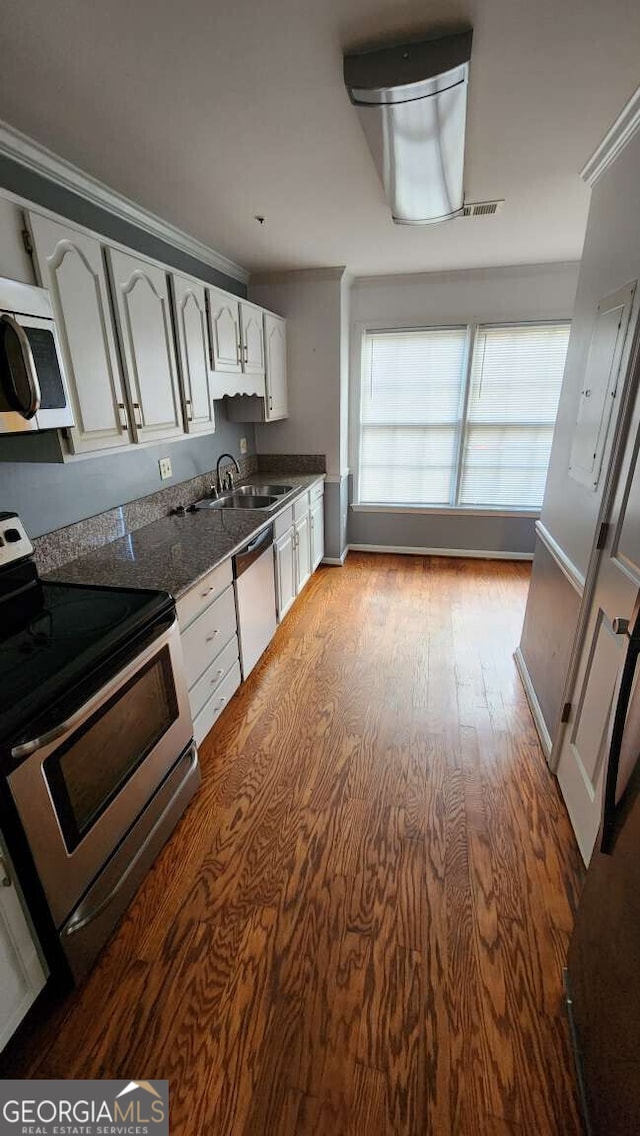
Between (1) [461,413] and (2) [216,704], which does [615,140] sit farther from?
(2) [216,704]

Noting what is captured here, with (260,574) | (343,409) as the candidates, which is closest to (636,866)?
(260,574)

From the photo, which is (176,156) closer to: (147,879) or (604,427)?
(604,427)

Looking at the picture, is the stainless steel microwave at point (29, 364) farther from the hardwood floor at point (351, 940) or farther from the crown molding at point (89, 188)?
the hardwood floor at point (351, 940)

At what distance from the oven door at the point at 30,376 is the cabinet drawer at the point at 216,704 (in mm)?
1310

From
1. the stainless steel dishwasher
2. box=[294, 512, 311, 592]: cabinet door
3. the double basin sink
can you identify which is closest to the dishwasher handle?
the stainless steel dishwasher

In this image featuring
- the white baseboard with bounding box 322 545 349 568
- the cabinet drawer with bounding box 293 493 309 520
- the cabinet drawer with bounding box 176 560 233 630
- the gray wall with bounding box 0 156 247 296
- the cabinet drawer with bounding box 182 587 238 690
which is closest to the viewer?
the gray wall with bounding box 0 156 247 296

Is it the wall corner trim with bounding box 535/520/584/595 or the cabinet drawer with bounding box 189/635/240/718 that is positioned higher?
the wall corner trim with bounding box 535/520/584/595

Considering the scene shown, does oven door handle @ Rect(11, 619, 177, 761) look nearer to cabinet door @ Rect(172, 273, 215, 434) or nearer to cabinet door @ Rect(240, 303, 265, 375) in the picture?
cabinet door @ Rect(172, 273, 215, 434)

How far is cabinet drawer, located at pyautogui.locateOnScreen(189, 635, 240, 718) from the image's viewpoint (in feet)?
6.61

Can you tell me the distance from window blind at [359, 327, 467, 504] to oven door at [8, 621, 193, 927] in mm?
3347

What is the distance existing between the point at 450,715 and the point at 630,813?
1492 mm

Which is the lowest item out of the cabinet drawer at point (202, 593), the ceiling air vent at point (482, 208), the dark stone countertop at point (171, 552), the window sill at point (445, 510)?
the window sill at point (445, 510)

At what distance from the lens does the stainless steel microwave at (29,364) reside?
1.28 m
